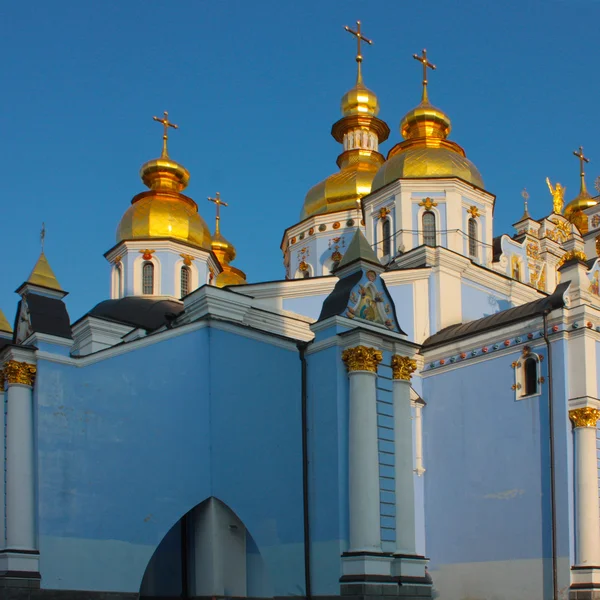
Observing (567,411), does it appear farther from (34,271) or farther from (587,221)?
(587,221)

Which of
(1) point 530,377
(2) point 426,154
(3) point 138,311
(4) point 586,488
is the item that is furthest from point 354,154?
(4) point 586,488

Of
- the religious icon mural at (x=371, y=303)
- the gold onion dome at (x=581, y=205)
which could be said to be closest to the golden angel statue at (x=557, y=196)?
the gold onion dome at (x=581, y=205)

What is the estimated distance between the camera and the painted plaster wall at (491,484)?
16.5 metres

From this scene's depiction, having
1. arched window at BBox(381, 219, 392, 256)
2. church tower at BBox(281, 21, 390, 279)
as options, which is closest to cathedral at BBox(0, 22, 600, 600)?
arched window at BBox(381, 219, 392, 256)

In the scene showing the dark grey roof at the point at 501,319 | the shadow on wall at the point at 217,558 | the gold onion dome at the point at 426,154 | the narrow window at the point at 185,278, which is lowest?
the shadow on wall at the point at 217,558

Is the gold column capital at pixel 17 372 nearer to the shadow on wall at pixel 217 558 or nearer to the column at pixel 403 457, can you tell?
the shadow on wall at pixel 217 558

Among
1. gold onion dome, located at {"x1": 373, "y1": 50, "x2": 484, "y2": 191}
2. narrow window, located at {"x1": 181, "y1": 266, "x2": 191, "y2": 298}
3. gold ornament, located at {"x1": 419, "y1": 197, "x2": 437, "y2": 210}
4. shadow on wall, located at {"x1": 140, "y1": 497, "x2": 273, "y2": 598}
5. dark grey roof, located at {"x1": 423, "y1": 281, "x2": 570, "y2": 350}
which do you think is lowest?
shadow on wall, located at {"x1": 140, "y1": 497, "x2": 273, "y2": 598}

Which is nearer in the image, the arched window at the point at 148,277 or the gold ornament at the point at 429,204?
the gold ornament at the point at 429,204

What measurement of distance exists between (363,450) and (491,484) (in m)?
6.04

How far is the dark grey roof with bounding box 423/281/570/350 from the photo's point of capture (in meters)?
17.1

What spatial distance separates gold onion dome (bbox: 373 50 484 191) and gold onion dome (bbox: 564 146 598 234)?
8.89m

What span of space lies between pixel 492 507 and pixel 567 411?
2281 millimetres

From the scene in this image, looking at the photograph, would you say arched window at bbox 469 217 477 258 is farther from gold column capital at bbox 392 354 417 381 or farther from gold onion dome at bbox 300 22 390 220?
gold column capital at bbox 392 354 417 381

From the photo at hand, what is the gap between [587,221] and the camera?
3192 cm
